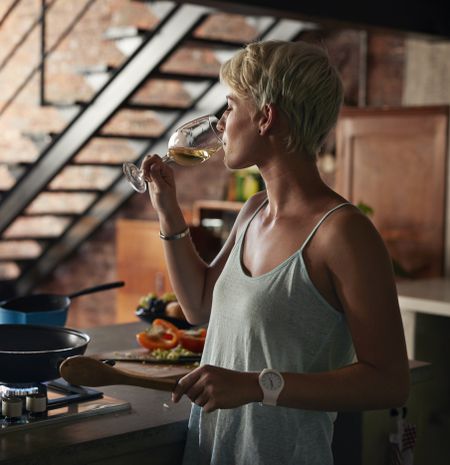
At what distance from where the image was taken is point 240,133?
5.61 ft

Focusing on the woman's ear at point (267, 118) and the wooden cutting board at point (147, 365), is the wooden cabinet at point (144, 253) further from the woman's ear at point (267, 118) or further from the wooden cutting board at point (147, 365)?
the woman's ear at point (267, 118)

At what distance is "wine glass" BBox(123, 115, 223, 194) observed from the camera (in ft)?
6.39

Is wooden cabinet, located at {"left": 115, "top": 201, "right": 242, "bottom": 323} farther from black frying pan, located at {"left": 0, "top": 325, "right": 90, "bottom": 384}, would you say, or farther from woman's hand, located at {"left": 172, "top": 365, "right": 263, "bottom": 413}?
woman's hand, located at {"left": 172, "top": 365, "right": 263, "bottom": 413}

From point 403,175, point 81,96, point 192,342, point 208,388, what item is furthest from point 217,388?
point 81,96

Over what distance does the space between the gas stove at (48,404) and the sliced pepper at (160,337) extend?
1.23 feet

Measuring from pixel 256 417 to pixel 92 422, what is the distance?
337 millimetres

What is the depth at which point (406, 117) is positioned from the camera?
504 cm

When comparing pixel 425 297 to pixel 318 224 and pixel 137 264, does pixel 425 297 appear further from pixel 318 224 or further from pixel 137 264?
pixel 137 264

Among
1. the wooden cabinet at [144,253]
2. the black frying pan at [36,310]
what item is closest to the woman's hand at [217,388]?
the black frying pan at [36,310]

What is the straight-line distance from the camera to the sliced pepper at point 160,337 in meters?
2.37

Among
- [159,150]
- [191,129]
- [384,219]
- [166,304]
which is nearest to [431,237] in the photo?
[384,219]

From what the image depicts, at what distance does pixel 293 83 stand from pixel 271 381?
21.1 inches

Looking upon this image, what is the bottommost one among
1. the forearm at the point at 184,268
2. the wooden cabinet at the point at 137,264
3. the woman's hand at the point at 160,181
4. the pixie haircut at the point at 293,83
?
the wooden cabinet at the point at 137,264

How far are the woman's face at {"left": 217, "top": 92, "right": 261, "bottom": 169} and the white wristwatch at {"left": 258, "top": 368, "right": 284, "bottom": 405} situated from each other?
1.37ft
